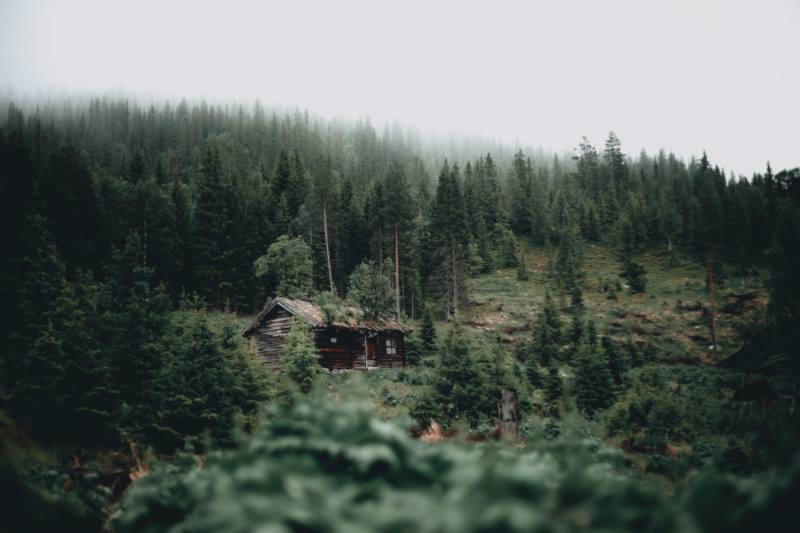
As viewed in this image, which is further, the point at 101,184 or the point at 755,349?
the point at 101,184

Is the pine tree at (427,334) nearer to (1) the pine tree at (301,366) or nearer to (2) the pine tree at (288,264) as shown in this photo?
(2) the pine tree at (288,264)

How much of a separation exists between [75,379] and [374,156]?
12135 centimetres

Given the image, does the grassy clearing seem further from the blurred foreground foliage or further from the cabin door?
the blurred foreground foliage

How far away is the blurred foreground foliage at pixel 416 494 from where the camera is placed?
89.8 inches

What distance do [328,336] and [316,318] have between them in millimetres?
2044

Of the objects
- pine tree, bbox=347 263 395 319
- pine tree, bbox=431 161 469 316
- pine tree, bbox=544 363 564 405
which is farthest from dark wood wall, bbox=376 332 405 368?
pine tree, bbox=431 161 469 316

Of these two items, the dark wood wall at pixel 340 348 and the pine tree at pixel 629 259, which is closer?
the dark wood wall at pixel 340 348

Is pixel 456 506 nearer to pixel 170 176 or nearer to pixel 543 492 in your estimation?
pixel 543 492

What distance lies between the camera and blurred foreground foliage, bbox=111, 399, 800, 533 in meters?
2.28

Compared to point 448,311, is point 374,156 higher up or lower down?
higher up

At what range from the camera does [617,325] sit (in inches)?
1998

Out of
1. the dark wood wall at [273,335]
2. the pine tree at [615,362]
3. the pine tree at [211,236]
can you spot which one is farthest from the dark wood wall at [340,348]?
the pine tree at [211,236]

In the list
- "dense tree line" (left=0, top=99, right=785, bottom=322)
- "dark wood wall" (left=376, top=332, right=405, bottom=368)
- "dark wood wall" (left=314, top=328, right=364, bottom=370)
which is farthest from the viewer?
"dense tree line" (left=0, top=99, right=785, bottom=322)

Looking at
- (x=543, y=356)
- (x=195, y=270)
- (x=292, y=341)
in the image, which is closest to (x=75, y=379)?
(x=292, y=341)
